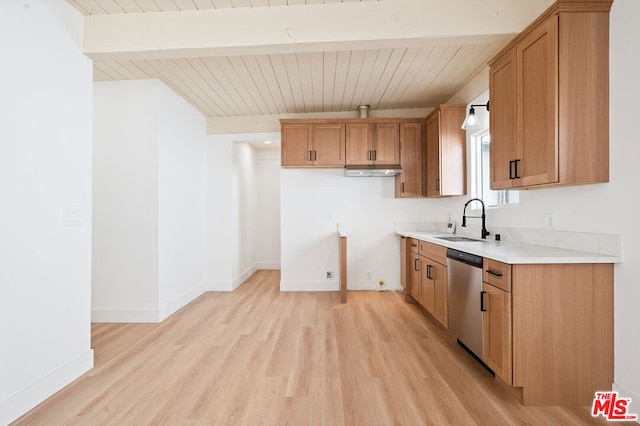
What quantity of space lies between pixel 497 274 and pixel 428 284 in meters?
1.31

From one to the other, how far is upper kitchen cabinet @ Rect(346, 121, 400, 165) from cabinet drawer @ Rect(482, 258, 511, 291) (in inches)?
93.5

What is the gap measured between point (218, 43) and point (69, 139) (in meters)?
1.34

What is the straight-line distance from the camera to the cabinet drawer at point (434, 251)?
282 cm

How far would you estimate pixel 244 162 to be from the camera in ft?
17.9

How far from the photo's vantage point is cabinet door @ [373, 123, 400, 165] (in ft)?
13.7

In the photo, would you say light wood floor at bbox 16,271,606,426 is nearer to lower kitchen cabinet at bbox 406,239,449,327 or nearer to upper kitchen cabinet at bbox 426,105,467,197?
lower kitchen cabinet at bbox 406,239,449,327

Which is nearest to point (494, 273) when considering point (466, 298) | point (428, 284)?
point (466, 298)

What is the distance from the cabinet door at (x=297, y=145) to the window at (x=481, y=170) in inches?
82.7

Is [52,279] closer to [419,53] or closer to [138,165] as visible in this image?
[138,165]

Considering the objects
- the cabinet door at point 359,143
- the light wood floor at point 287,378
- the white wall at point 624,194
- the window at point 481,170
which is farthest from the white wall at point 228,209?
the white wall at point 624,194

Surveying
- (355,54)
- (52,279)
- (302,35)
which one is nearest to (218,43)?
(302,35)

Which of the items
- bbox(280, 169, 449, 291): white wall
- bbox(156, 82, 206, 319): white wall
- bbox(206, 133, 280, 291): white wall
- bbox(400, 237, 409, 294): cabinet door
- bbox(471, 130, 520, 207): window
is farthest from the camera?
bbox(206, 133, 280, 291): white wall

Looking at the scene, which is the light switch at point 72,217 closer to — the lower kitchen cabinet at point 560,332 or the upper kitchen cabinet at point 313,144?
the upper kitchen cabinet at point 313,144

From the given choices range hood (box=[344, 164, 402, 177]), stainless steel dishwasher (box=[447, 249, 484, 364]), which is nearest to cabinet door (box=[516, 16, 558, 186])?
stainless steel dishwasher (box=[447, 249, 484, 364])
